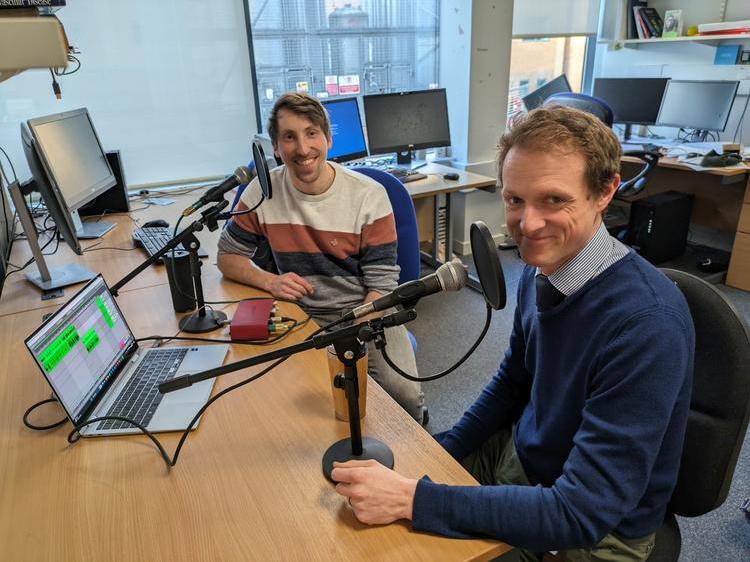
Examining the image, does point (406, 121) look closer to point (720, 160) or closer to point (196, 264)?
point (720, 160)

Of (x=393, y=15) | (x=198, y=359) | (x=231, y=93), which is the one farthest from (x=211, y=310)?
(x=393, y=15)

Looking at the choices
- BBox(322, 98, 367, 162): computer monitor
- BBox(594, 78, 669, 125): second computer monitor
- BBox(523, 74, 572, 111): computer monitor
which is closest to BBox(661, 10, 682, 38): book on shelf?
BBox(594, 78, 669, 125): second computer monitor

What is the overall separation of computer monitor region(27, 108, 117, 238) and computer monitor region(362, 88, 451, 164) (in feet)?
5.27

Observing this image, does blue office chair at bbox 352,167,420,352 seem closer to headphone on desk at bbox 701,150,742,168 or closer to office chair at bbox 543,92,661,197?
office chair at bbox 543,92,661,197

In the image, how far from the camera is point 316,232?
1.72m

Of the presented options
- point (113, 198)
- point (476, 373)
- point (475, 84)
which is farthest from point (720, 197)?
point (113, 198)

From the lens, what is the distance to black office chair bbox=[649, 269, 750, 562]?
910 mm

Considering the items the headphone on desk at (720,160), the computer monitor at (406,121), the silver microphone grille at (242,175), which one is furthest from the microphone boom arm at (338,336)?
the headphone on desk at (720,160)

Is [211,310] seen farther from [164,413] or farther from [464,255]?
[464,255]

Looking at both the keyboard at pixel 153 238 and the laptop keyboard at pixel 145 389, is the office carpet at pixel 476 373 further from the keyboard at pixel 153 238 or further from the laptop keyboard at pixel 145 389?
the keyboard at pixel 153 238

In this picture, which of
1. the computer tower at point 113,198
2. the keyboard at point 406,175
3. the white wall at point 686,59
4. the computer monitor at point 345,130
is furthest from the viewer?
the white wall at point 686,59

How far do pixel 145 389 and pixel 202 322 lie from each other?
32 cm

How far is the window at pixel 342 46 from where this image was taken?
3.39 meters

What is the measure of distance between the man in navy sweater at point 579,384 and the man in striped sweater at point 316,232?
0.73 metres
